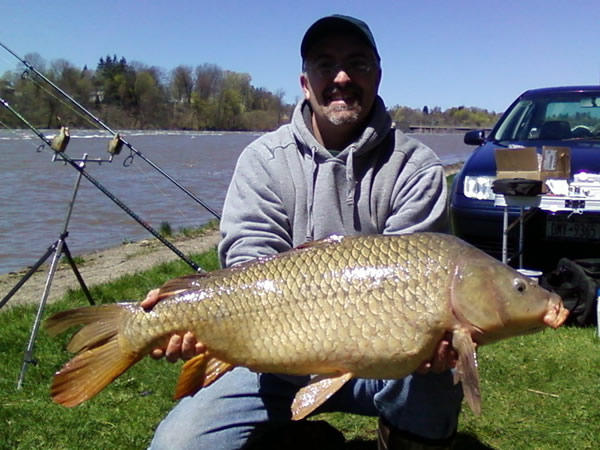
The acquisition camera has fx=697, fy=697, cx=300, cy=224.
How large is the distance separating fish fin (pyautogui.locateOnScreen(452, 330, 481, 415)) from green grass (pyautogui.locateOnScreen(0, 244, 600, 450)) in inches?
36.6

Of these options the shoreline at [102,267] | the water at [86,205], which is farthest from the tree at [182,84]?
the shoreline at [102,267]

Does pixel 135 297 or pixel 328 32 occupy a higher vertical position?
pixel 328 32

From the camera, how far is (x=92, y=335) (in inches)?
79.9

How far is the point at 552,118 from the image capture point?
5.47m

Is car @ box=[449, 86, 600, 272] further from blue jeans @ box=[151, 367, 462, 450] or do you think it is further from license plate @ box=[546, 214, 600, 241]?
blue jeans @ box=[151, 367, 462, 450]

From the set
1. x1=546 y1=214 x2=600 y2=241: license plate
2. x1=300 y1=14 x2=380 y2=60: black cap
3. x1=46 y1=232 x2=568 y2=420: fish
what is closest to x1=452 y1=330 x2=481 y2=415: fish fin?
x1=46 y1=232 x2=568 y2=420: fish

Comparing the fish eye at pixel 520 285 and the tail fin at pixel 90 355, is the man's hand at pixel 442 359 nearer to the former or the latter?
the fish eye at pixel 520 285

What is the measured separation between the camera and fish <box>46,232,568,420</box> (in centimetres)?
182

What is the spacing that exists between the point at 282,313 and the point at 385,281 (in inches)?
11.6

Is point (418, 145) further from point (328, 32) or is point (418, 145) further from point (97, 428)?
point (97, 428)

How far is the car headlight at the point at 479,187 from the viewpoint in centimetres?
448

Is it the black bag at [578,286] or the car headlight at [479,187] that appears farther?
the car headlight at [479,187]

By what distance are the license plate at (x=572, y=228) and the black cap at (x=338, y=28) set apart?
2.23m

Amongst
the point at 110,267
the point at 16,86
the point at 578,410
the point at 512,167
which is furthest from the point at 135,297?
the point at 578,410
